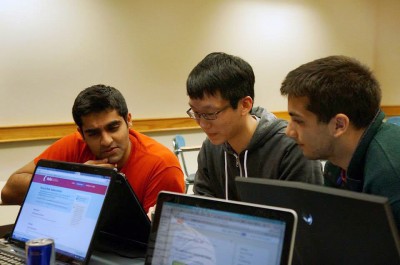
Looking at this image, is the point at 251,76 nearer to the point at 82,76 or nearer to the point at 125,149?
the point at 125,149

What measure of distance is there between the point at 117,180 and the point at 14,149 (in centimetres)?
259

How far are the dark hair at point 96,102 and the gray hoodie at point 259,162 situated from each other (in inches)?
16.7

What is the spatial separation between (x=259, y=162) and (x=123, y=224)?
0.59 metres

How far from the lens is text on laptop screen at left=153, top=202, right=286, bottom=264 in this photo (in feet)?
2.42

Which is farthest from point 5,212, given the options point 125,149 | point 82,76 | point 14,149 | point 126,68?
point 125,149

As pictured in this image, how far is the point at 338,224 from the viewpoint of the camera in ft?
2.43

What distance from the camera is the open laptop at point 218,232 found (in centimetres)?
73

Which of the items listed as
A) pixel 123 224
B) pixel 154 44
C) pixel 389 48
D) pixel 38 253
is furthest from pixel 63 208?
pixel 389 48

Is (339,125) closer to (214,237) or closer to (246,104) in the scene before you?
(246,104)

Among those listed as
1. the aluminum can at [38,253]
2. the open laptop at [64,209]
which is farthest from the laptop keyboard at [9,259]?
the aluminum can at [38,253]

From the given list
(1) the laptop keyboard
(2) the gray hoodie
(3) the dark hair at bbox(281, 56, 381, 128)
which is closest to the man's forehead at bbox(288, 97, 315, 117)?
(3) the dark hair at bbox(281, 56, 381, 128)

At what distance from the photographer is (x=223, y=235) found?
80 cm

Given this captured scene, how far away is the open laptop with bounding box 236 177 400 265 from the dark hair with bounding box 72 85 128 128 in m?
0.95

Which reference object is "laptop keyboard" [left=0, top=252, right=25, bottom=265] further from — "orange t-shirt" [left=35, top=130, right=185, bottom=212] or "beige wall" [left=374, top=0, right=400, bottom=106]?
"beige wall" [left=374, top=0, right=400, bottom=106]
